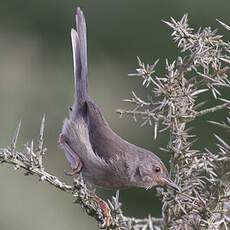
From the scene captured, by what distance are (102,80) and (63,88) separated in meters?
0.54

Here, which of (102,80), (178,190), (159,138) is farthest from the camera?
(102,80)

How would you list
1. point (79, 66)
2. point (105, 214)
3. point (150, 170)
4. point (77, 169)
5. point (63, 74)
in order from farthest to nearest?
point (63, 74) → point (79, 66) → point (150, 170) → point (77, 169) → point (105, 214)

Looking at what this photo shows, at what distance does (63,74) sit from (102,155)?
8.42 metres

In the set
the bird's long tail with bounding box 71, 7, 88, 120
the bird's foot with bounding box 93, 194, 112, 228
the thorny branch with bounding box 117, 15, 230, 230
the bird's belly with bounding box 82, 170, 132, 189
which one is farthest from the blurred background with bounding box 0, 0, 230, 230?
the thorny branch with bounding box 117, 15, 230, 230

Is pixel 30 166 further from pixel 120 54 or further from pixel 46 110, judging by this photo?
pixel 120 54

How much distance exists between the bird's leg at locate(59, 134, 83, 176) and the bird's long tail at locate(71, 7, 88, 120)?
113 mm

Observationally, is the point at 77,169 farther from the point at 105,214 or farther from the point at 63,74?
the point at 63,74

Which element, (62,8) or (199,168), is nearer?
(199,168)

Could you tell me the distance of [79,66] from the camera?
11.3 feet

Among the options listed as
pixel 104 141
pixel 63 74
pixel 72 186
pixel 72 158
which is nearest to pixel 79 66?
pixel 104 141

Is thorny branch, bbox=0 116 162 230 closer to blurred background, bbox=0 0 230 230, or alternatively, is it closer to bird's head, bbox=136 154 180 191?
bird's head, bbox=136 154 180 191

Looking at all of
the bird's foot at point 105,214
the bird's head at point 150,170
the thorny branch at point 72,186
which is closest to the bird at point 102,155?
the bird's head at point 150,170

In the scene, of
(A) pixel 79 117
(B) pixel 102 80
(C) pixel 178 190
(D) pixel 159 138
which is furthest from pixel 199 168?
(B) pixel 102 80

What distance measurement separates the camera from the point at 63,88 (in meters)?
10.9
